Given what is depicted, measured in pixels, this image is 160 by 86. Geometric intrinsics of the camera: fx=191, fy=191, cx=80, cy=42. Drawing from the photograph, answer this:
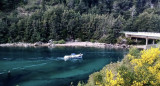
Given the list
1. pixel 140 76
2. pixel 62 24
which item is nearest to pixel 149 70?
pixel 140 76

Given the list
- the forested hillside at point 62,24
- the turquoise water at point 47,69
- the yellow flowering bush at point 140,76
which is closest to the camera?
the yellow flowering bush at point 140,76

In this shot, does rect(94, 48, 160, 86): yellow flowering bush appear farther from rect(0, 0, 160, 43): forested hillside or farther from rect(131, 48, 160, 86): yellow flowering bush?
rect(0, 0, 160, 43): forested hillside

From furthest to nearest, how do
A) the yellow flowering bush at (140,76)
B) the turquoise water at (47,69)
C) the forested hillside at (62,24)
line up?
the forested hillside at (62,24)
the turquoise water at (47,69)
the yellow flowering bush at (140,76)

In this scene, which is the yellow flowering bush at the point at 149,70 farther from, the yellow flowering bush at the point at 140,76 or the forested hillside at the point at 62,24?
the forested hillside at the point at 62,24

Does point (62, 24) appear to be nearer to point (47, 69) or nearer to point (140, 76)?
point (47, 69)

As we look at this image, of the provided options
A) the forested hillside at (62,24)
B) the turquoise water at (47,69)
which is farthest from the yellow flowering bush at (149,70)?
the forested hillside at (62,24)

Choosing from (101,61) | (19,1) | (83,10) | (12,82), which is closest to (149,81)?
(12,82)

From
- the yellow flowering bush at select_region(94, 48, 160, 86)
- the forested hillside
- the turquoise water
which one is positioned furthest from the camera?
the forested hillside

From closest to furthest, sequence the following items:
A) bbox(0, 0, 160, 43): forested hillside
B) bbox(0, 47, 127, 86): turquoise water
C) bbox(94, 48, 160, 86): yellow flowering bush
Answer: bbox(94, 48, 160, 86): yellow flowering bush
bbox(0, 47, 127, 86): turquoise water
bbox(0, 0, 160, 43): forested hillside

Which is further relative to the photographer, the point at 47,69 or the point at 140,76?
the point at 47,69

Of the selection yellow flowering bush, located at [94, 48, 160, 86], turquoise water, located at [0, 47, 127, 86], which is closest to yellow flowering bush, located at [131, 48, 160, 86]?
yellow flowering bush, located at [94, 48, 160, 86]

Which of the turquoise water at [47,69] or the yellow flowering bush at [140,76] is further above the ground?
the yellow flowering bush at [140,76]

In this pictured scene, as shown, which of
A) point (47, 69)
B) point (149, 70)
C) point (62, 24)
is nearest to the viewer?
point (149, 70)

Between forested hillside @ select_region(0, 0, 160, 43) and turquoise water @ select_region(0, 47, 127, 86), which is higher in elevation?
forested hillside @ select_region(0, 0, 160, 43)
